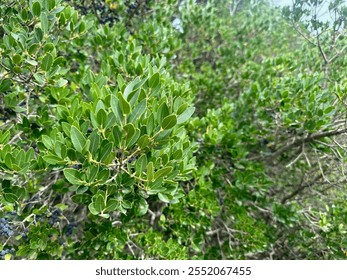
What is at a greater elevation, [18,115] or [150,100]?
[18,115]

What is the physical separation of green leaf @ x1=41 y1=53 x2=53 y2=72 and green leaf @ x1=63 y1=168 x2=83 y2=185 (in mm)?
848

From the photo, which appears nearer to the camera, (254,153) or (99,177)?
(99,177)

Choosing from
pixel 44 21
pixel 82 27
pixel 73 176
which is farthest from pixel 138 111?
pixel 82 27

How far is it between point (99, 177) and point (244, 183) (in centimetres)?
193

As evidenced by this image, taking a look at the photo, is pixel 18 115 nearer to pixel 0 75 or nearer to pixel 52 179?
pixel 0 75

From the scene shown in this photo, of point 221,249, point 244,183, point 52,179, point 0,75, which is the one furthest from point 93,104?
point 221,249

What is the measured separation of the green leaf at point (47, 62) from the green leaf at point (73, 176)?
2.78ft

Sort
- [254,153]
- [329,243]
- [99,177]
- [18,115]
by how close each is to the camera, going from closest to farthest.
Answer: [99,177] < [18,115] < [329,243] < [254,153]

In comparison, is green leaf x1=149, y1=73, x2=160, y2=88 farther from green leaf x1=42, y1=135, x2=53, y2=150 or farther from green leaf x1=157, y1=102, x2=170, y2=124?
green leaf x1=42, y1=135, x2=53, y2=150

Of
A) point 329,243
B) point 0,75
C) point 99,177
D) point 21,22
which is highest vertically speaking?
point 21,22

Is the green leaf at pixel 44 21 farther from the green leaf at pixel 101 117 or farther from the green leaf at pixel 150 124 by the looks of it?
the green leaf at pixel 150 124

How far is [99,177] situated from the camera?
5.26 ft

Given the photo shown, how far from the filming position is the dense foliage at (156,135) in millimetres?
1654

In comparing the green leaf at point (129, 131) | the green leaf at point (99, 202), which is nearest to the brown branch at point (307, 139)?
the green leaf at point (129, 131)
